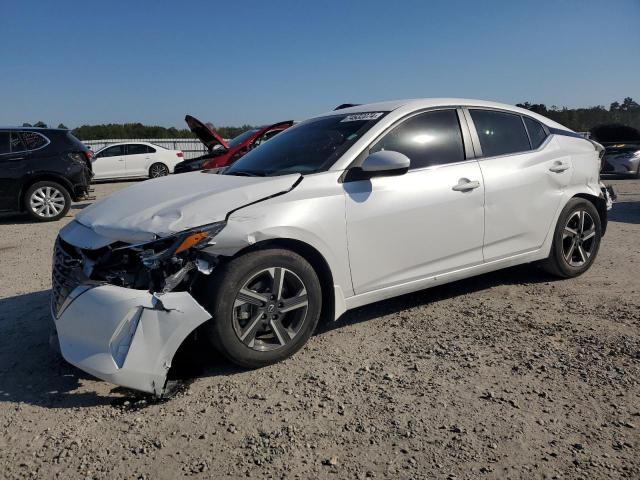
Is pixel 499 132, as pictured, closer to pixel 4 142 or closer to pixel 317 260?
pixel 317 260

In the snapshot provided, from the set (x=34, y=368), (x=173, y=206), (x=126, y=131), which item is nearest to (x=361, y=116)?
(x=173, y=206)

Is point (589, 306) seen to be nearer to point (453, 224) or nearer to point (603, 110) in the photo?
point (453, 224)

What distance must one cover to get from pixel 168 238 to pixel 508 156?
9.32ft

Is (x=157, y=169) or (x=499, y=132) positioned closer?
(x=499, y=132)

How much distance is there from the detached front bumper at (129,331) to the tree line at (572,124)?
4551 mm

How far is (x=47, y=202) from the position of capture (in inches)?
359

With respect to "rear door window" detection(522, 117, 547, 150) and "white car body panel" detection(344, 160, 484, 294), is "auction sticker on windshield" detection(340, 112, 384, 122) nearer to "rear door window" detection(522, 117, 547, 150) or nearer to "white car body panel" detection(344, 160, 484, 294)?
"white car body panel" detection(344, 160, 484, 294)

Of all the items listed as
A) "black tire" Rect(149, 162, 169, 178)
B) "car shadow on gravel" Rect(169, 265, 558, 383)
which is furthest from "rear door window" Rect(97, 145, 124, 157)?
"car shadow on gravel" Rect(169, 265, 558, 383)

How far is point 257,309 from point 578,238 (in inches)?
128

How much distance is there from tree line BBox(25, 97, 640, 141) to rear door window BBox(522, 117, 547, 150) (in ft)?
3.62

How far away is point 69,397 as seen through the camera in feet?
9.48

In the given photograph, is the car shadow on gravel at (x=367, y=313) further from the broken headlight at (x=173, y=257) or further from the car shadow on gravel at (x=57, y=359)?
the broken headlight at (x=173, y=257)

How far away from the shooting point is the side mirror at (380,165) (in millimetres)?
3359

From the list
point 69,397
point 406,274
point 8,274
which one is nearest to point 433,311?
point 406,274
